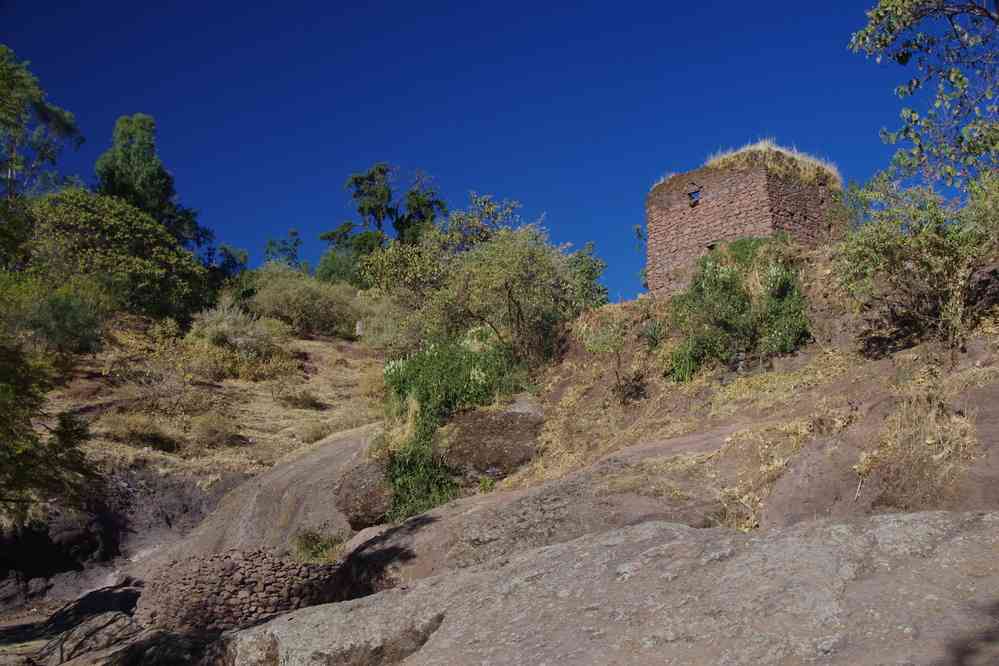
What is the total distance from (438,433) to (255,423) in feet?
38.1

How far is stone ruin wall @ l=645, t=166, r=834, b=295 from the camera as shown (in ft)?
55.8

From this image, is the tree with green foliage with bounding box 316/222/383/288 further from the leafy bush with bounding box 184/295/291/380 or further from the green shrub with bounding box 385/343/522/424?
the green shrub with bounding box 385/343/522/424

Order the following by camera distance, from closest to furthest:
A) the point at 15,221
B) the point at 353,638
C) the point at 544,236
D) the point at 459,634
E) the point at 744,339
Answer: the point at 459,634, the point at 353,638, the point at 15,221, the point at 744,339, the point at 544,236

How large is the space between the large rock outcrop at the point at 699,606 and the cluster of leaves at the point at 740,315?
25.1ft

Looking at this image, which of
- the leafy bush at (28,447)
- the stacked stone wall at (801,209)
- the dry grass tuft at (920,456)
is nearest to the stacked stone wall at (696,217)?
the stacked stone wall at (801,209)

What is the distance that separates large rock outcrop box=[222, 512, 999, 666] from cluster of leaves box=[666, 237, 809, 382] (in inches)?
301

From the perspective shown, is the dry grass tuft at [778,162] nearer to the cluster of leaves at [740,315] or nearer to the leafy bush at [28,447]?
the cluster of leaves at [740,315]

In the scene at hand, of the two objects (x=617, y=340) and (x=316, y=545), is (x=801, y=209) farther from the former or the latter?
(x=316, y=545)

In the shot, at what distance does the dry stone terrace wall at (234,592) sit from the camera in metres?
11.0

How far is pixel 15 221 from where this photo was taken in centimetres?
917

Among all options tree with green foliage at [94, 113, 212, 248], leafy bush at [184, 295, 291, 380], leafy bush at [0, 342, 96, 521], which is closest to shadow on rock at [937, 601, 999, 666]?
leafy bush at [0, 342, 96, 521]

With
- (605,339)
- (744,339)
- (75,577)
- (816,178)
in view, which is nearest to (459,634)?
(744,339)

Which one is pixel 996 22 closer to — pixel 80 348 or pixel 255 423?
pixel 255 423

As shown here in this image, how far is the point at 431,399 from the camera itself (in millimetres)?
14320
